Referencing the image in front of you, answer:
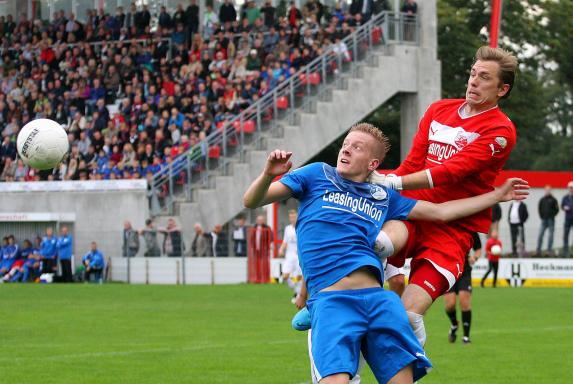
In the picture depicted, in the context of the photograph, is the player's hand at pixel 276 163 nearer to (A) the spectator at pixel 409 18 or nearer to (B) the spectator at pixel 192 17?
(A) the spectator at pixel 409 18

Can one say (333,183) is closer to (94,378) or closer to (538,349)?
(94,378)

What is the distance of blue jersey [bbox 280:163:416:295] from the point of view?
23.8 feet

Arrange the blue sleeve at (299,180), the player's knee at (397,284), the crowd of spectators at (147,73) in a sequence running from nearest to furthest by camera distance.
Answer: the blue sleeve at (299,180), the player's knee at (397,284), the crowd of spectators at (147,73)

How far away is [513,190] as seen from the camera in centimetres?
794

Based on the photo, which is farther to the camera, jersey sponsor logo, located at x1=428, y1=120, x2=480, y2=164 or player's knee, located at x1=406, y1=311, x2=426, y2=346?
jersey sponsor logo, located at x1=428, y1=120, x2=480, y2=164

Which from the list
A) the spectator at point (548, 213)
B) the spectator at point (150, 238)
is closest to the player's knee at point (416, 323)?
the spectator at point (548, 213)

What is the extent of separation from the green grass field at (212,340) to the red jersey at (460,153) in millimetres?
4276

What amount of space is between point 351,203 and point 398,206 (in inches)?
17.0

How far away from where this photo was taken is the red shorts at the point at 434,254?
7980mm

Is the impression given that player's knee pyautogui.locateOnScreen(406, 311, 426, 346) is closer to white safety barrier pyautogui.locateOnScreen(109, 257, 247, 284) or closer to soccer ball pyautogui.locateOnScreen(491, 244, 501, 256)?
soccer ball pyautogui.locateOnScreen(491, 244, 501, 256)

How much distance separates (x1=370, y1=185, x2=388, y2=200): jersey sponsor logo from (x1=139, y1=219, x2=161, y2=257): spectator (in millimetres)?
25263

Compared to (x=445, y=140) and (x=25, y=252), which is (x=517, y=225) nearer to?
(x=25, y=252)

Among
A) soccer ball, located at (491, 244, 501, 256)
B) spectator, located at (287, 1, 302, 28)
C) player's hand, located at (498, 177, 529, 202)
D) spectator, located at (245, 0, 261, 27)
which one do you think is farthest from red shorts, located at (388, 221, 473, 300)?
spectator, located at (245, 0, 261, 27)

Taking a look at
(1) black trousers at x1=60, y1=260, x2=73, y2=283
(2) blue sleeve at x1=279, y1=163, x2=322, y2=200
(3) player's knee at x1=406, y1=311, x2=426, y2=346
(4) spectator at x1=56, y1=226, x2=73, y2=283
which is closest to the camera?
(2) blue sleeve at x1=279, y1=163, x2=322, y2=200
